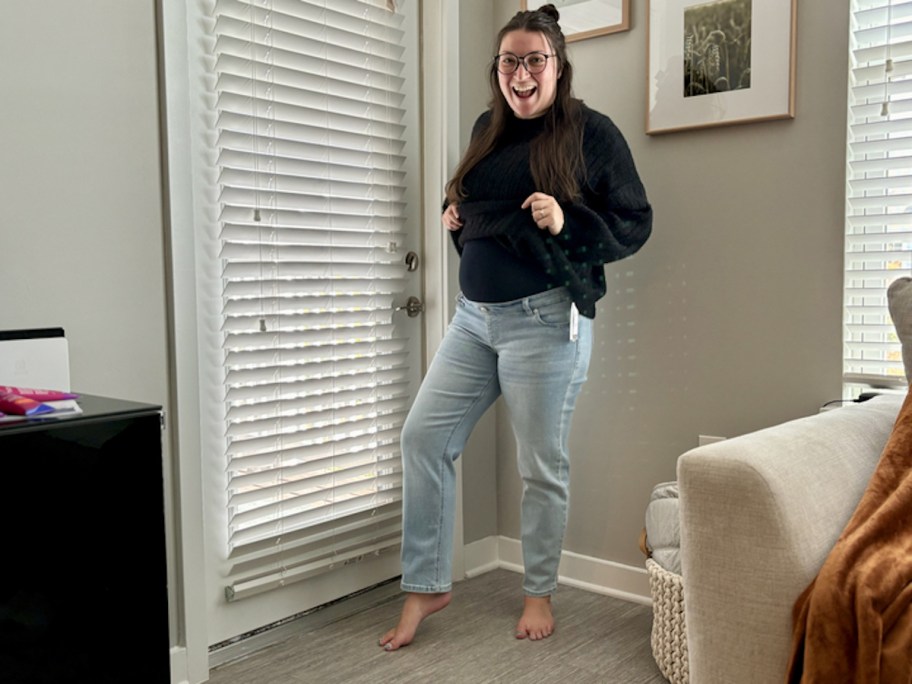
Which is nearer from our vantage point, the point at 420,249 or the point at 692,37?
the point at 692,37

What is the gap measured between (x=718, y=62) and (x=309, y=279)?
1.23m

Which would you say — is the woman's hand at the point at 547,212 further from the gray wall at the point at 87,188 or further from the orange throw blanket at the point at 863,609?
the orange throw blanket at the point at 863,609

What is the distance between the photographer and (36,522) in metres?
1.32

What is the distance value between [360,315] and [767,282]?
3.67 ft

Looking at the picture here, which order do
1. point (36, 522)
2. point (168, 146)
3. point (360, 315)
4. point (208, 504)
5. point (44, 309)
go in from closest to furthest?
1. point (36, 522)
2. point (44, 309)
3. point (168, 146)
4. point (208, 504)
5. point (360, 315)

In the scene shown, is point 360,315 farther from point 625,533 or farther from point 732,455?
point 732,455

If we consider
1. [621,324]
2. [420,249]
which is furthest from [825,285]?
[420,249]

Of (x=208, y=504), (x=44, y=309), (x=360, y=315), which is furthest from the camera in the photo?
(x=360, y=315)

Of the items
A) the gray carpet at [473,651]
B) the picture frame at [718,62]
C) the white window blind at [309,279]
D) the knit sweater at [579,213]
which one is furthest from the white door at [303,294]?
the picture frame at [718,62]

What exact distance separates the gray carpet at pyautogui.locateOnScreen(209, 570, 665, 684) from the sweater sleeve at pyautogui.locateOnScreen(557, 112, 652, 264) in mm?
1000

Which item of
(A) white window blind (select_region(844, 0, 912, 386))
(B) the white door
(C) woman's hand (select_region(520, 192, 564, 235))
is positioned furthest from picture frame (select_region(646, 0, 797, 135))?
(B) the white door

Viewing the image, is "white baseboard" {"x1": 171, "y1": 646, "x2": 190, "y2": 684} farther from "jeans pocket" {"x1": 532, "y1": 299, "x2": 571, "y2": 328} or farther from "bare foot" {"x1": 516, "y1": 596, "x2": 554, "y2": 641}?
"jeans pocket" {"x1": 532, "y1": 299, "x2": 571, "y2": 328}

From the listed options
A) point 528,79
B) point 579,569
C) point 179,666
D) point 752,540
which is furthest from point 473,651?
point 528,79

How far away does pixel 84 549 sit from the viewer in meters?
1.39
